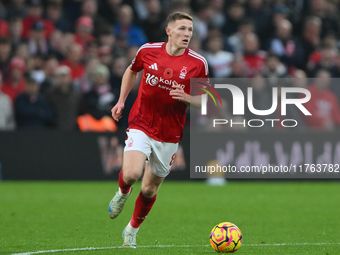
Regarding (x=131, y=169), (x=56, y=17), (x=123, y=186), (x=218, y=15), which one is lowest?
(x=123, y=186)

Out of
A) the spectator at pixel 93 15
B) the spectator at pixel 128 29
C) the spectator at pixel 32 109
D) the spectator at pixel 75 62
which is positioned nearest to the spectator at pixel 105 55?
the spectator at pixel 75 62

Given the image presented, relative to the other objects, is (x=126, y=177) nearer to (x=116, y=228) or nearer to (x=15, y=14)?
(x=116, y=228)

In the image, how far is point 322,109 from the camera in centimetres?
1658

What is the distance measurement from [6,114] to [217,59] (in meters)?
5.15

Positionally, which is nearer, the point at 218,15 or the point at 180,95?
the point at 180,95

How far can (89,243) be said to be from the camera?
8148 millimetres

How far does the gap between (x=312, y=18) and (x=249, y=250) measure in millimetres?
12961

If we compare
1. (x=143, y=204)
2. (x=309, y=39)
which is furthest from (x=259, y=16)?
(x=143, y=204)

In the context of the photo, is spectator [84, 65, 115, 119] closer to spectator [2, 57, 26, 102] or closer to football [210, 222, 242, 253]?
spectator [2, 57, 26, 102]

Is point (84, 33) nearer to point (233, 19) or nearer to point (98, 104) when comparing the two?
point (98, 104)

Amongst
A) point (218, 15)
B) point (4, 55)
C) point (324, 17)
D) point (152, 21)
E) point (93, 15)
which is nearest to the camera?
point (4, 55)

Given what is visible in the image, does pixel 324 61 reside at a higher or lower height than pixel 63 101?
higher

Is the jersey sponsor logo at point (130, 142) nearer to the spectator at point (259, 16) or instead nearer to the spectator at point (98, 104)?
the spectator at point (98, 104)

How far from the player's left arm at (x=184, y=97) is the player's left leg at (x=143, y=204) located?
936 millimetres
